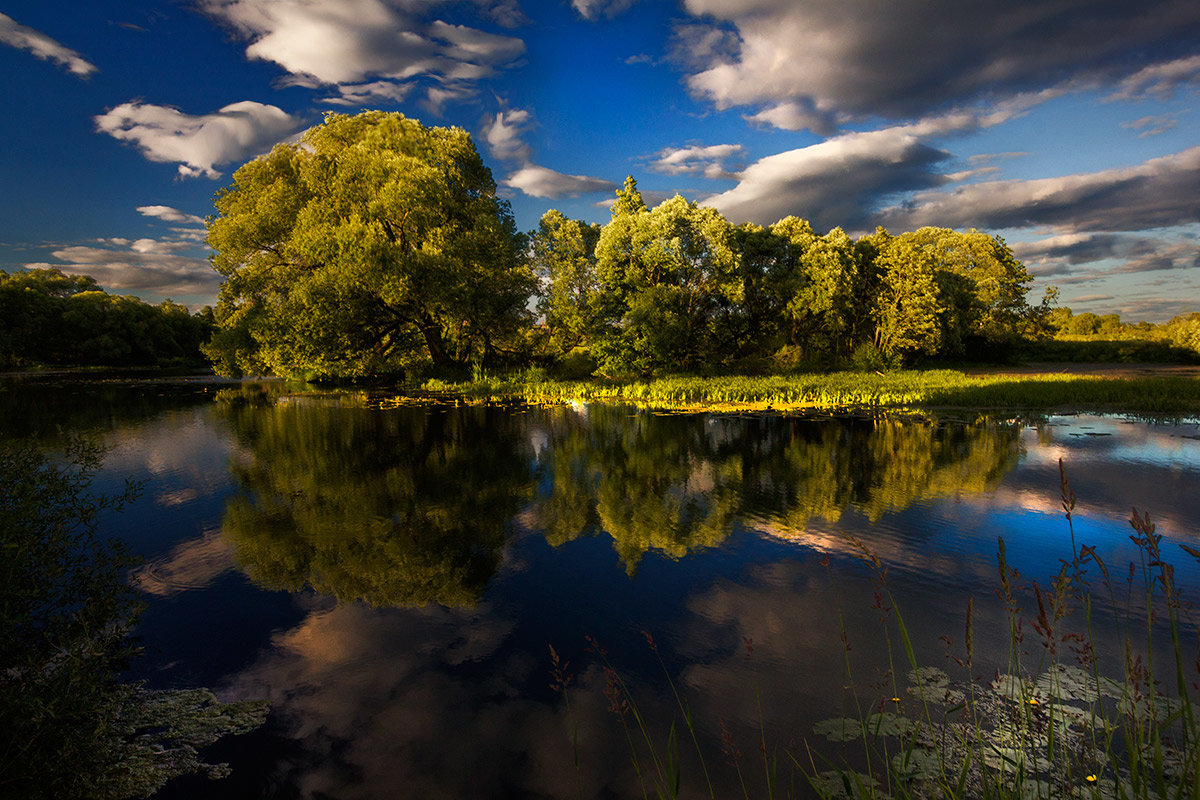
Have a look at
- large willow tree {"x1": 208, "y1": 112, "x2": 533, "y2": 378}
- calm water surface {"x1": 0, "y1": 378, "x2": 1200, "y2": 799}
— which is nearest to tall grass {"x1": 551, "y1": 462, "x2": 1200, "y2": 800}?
calm water surface {"x1": 0, "y1": 378, "x2": 1200, "y2": 799}

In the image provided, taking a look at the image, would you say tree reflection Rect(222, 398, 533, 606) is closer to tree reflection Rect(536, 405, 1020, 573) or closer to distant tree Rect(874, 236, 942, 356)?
tree reflection Rect(536, 405, 1020, 573)

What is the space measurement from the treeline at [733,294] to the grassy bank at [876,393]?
4308 millimetres

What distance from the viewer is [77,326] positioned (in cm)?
7262

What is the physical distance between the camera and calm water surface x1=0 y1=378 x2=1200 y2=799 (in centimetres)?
448

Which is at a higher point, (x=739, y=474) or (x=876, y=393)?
(x=876, y=393)

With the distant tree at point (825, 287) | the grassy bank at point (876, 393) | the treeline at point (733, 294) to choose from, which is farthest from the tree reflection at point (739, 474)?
the distant tree at point (825, 287)

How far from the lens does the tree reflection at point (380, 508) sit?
762 centimetres

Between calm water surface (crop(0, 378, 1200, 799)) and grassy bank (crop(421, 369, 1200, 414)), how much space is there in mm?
7727

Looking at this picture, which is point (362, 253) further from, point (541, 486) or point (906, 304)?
point (906, 304)

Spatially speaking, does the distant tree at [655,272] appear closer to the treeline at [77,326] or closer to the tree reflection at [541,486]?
the tree reflection at [541,486]

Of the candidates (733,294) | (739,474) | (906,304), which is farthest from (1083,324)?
(739,474)

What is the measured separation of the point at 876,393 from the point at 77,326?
93879 millimetres

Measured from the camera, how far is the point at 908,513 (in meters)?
9.88

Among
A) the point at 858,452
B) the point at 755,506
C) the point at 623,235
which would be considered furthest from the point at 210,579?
the point at 623,235
